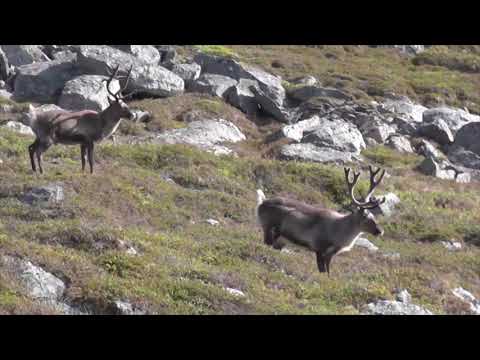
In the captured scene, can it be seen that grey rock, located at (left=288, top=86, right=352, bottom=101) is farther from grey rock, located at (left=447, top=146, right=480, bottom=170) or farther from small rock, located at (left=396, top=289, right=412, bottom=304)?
small rock, located at (left=396, top=289, right=412, bottom=304)

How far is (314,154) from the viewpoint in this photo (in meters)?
29.4

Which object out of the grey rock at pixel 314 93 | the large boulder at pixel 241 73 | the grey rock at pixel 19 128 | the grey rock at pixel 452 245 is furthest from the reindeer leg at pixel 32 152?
the grey rock at pixel 314 93

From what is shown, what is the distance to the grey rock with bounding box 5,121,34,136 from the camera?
26.4 meters

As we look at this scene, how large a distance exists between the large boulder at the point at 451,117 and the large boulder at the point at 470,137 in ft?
7.43

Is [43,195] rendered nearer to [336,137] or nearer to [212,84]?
[336,137]

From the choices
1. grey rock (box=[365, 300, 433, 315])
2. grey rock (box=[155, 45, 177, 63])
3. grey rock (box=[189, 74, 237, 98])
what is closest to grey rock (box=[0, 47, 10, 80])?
grey rock (box=[155, 45, 177, 63])

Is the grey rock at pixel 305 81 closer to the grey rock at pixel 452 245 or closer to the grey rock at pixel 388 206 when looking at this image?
the grey rock at pixel 388 206

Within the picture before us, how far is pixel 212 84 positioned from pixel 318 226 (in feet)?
70.6

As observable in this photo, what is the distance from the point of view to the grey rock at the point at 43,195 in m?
17.1

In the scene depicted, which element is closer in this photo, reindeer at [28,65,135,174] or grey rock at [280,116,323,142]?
reindeer at [28,65,135,174]

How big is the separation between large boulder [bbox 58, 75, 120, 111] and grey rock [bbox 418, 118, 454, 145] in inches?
563

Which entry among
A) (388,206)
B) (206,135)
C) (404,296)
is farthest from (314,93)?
(404,296)

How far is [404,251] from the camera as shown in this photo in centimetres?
2003

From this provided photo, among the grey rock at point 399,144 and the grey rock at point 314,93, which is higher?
the grey rock at point 314,93
